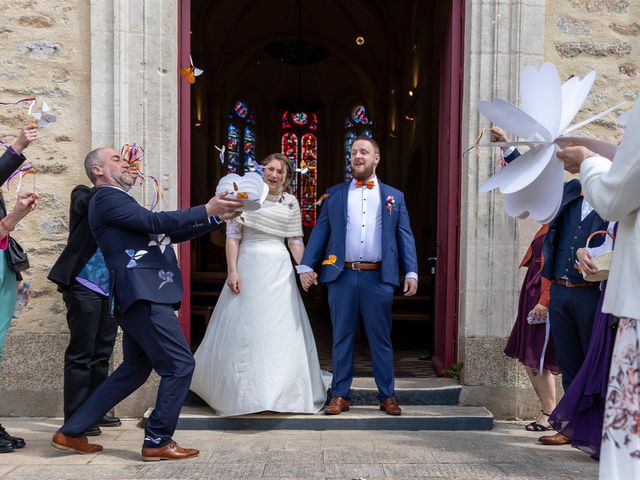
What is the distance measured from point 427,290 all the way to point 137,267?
523 centimetres

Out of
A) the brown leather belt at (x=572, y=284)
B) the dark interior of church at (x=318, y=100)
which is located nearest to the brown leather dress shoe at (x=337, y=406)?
the brown leather belt at (x=572, y=284)

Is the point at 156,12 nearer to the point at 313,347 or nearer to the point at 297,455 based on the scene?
the point at 313,347

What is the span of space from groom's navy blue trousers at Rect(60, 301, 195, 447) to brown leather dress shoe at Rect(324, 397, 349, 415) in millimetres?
1173

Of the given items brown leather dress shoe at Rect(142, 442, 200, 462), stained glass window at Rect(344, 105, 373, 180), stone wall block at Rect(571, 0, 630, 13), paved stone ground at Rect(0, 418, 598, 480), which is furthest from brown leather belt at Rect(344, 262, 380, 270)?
stained glass window at Rect(344, 105, 373, 180)

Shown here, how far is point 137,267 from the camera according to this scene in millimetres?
3580

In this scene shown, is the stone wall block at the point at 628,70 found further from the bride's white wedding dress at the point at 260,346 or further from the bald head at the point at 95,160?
the bald head at the point at 95,160

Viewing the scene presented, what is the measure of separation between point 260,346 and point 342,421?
0.72 metres

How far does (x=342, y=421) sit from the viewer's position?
442 centimetres

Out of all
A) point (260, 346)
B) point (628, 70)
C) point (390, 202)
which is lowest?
point (260, 346)

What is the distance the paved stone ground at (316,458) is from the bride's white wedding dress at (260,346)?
0.75 ft

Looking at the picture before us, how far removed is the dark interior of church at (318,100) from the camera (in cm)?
1155

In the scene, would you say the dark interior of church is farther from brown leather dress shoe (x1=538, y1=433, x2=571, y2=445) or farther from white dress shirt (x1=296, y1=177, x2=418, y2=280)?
brown leather dress shoe (x1=538, y1=433, x2=571, y2=445)

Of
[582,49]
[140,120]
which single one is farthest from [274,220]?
[582,49]

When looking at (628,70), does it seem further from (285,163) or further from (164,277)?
(164,277)
